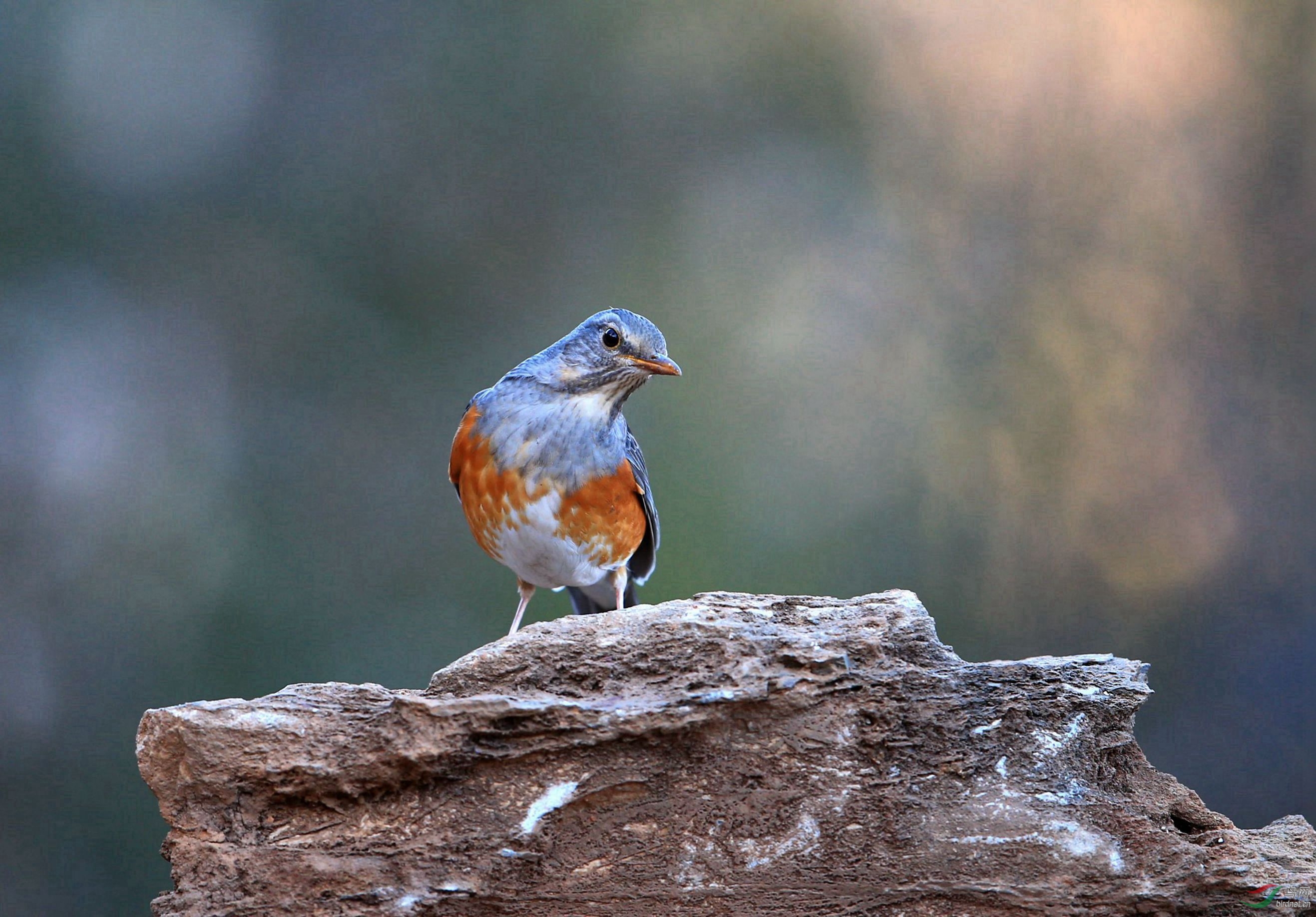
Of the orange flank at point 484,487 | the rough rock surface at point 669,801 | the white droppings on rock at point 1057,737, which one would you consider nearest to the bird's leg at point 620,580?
the orange flank at point 484,487

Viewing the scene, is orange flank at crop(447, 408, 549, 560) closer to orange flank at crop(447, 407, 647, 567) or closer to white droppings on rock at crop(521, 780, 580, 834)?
orange flank at crop(447, 407, 647, 567)

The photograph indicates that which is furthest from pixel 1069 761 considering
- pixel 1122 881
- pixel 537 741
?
pixel 537 741

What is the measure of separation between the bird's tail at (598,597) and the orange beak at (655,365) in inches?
→ 38.4

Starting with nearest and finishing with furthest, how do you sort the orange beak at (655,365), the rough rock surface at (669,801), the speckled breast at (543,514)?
the rough rock surface at (669,801) → the orange beak at (655,365) → the speckled breast at (543,514)

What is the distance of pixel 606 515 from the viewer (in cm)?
337

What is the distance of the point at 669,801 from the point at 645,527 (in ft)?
4.93

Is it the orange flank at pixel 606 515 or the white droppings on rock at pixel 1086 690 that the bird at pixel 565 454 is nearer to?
the orange flank at pixel 606 515

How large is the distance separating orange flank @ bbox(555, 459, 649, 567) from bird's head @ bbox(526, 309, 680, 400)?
0.25 metres

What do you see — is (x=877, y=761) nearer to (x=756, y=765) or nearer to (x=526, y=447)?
(x=756, y=765)

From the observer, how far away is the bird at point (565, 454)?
327 cm

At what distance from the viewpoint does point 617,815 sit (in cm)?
225

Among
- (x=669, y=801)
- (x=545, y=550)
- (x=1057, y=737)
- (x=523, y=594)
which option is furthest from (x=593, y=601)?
(x=1057, y=737)

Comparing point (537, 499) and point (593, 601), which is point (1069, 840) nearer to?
point (537, 499)

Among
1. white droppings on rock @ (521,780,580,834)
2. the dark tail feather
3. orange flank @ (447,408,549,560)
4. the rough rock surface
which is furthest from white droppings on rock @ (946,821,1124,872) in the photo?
the dark tail feather
